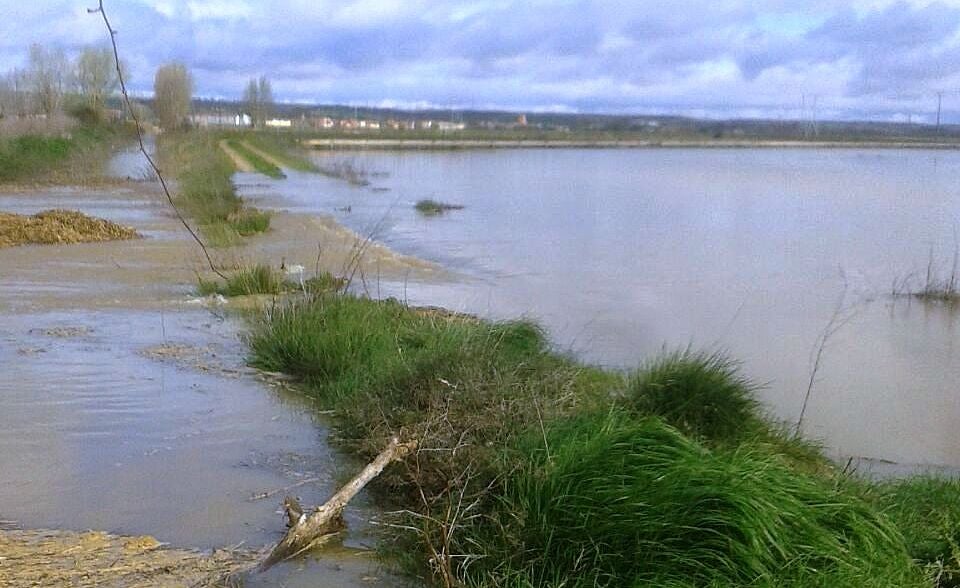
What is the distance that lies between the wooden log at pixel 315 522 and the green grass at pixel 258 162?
48.7m

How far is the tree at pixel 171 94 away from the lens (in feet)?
226

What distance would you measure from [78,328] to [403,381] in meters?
5.76

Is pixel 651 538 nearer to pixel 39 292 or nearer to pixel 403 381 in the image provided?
pixel 403 381

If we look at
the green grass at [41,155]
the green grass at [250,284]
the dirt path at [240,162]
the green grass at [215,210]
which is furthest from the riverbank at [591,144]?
the green grass at [250,284]

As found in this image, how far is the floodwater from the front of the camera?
12.0 m

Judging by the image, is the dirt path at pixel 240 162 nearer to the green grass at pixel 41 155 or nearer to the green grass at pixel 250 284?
the green grass at pixel 41 155

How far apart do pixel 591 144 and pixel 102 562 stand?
5182 inches

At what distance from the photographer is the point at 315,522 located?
5.39 meters

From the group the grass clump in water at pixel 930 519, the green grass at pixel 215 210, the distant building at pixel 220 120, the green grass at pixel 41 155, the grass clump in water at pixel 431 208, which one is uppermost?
the distant building at pixel 220 120

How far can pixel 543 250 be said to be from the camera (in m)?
27.0

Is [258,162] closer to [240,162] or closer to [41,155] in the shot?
[240,162]

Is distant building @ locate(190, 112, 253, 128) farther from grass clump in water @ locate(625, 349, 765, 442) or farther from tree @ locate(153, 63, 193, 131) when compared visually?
grass clump in water @ locate(625, 349, 765, 442)

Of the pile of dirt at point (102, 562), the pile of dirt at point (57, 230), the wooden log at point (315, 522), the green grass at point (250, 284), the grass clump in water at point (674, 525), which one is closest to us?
the grass clump in water at point (674, 525)

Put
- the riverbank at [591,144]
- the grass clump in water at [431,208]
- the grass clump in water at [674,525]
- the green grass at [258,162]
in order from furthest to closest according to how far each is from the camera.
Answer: the riverbank at [591,144] < the green grass at [258,162] < the grass clump in water at [431,208] < the grass clump in water at [674,525]
